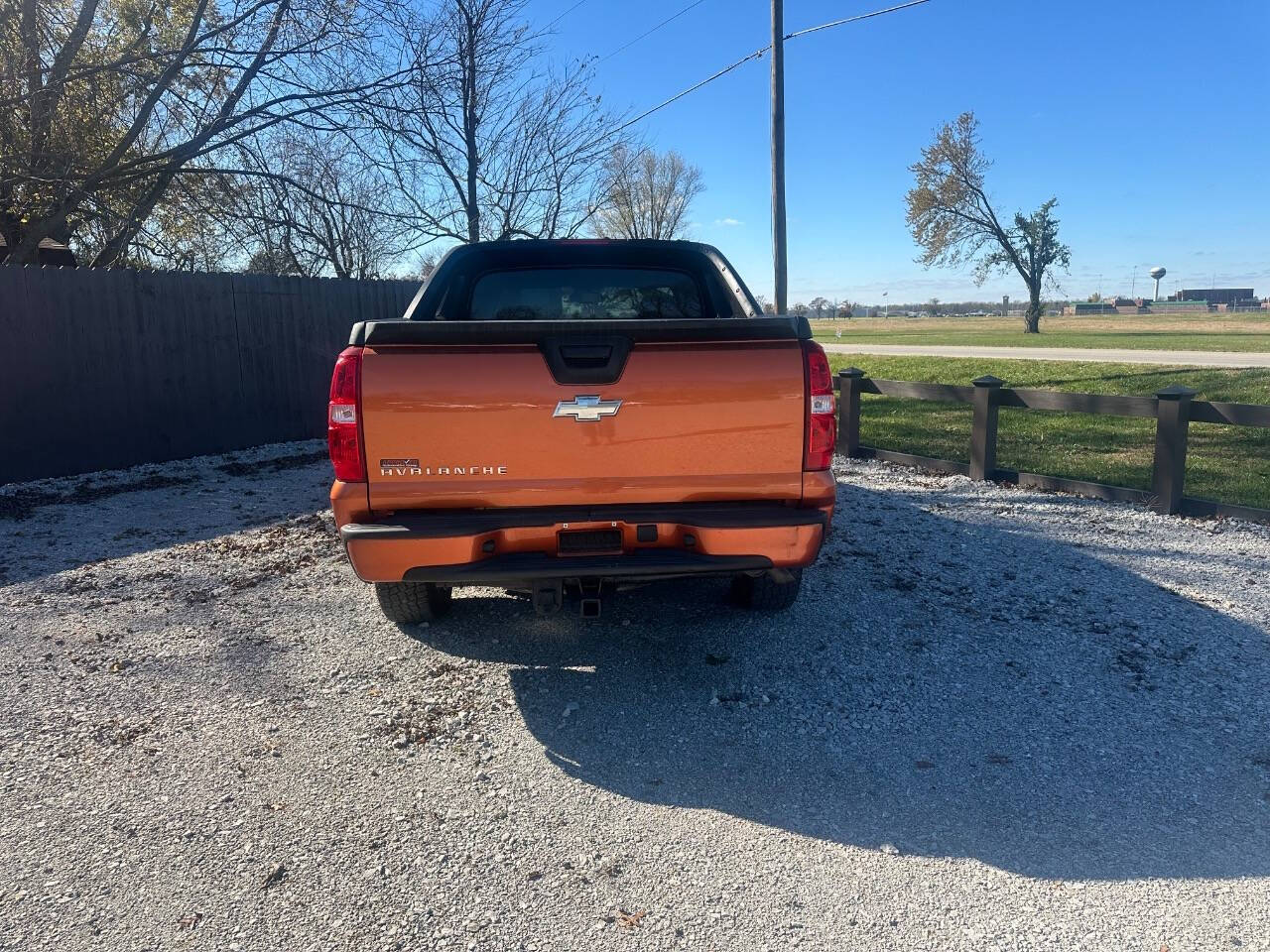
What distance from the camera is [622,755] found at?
336cm

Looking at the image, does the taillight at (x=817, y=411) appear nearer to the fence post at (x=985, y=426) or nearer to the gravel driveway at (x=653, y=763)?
the gravel driveway at (x=653, y=763)

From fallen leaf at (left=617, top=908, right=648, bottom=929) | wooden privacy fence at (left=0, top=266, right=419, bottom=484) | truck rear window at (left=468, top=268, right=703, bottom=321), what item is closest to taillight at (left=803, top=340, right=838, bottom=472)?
truck rear window at (left=468, top=268, right=703, bottom=321)

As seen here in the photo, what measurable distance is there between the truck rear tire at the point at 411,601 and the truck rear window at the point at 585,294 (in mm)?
1569

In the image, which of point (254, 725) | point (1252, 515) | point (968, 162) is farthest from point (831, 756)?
point (968, 162)

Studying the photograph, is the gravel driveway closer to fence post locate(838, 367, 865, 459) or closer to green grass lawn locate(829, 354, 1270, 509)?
green grass lawn locate(829, 354, 1270, 509)

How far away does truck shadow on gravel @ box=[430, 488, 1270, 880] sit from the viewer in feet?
9.46

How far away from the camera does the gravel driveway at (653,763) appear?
8.19 feet

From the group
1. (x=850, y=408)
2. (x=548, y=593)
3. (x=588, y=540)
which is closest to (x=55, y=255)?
(x=850, y=408)

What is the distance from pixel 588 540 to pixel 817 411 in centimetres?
104

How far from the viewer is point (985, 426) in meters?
8.06

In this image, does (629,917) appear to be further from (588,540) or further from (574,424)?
(574,424)

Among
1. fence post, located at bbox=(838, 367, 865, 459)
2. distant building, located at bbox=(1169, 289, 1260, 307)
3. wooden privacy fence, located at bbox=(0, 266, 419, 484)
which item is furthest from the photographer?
distant building, located at bbox=(1169, 289, 1260, 307)

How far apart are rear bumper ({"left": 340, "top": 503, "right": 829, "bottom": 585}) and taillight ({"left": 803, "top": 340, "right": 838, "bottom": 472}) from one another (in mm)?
219

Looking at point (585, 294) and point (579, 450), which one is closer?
point (579, 450)
